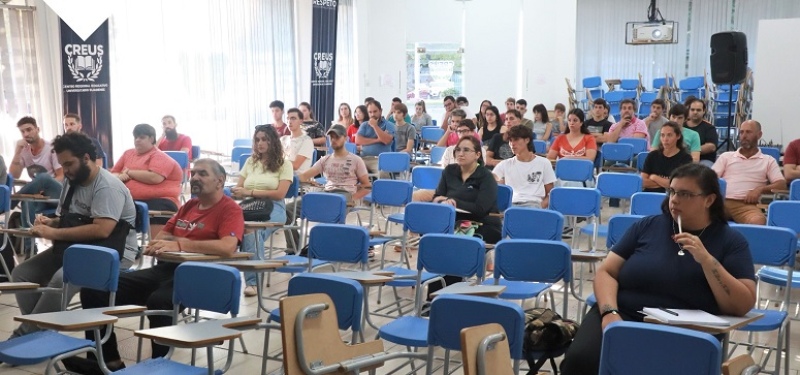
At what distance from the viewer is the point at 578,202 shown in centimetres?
643

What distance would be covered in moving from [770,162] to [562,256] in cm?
351

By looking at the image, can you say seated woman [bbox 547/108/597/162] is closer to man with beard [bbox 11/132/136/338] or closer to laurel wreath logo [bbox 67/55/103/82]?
man with beard [bbox 11/132/136/338]

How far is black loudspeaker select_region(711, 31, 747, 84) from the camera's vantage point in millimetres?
10055

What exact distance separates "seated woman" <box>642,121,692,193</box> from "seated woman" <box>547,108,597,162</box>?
1.20 metres

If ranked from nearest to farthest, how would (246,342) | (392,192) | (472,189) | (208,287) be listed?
(208,287)
(246,342)
(472,189)
(392,192)

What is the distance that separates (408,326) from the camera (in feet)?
13.1

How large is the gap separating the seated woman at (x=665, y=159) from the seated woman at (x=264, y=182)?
319 centimetres

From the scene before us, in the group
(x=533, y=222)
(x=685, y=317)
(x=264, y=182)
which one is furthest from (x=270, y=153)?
(x=685, y=317)

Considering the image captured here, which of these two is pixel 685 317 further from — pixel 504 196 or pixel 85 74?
pixel 85 74

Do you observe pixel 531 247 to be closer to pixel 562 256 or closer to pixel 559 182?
pixel 562 256

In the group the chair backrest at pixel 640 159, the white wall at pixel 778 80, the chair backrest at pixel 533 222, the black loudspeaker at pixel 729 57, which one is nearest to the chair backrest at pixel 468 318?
the chair backrest at pixel 533 222

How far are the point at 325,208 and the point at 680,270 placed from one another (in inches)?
132

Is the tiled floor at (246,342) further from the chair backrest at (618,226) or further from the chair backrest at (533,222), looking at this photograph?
the chair backrest at (618,226)

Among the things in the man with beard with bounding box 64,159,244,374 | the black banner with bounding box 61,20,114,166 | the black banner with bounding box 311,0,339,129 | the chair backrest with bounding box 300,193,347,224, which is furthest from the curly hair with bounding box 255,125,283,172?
the black banner with bounding box 311,0,339,129
